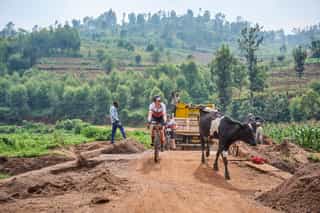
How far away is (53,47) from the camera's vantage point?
114 meters

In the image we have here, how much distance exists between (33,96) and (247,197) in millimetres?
64756

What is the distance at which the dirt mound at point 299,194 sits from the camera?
8.75 m

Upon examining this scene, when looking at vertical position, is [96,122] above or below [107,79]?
below

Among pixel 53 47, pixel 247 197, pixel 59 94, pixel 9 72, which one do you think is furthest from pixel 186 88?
pixel 247 197

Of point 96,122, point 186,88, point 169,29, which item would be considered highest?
point 169,29

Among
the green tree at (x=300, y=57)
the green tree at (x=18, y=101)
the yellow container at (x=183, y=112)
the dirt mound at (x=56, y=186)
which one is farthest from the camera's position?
the green tree at (x=18, y=101)

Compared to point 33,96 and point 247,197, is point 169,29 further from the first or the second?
point 247,197

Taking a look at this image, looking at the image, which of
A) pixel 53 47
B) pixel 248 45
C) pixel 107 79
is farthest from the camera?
pixel 53 47

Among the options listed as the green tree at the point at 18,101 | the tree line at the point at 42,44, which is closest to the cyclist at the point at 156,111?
the green tree at the point at 18,101

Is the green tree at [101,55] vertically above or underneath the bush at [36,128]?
above

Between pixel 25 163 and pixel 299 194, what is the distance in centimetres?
1176

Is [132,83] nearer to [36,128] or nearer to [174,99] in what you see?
[36,128]

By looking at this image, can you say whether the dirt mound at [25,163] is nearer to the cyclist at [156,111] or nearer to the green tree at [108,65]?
the cyclist at [156,111]

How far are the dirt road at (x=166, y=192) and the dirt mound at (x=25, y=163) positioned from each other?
186 inches
